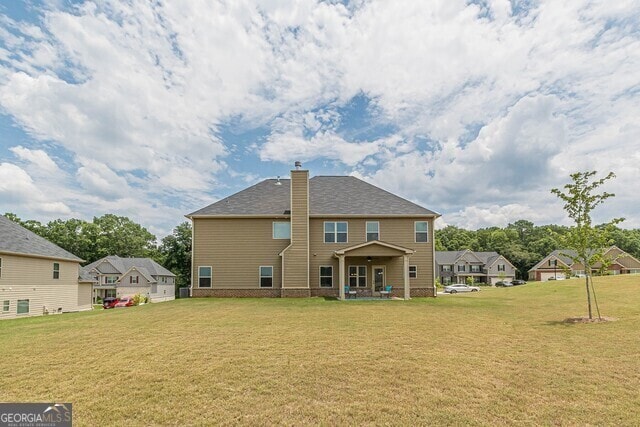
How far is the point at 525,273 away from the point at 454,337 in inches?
2888

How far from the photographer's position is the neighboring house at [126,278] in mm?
51875

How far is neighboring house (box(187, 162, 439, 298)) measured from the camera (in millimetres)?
23484

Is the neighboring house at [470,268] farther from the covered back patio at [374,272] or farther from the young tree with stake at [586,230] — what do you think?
the young tree with stake at [586,230]

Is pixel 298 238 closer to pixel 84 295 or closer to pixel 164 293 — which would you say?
pixel 84 295

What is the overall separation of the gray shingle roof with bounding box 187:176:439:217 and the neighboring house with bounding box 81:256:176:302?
1285 inches

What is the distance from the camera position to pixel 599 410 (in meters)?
5.09

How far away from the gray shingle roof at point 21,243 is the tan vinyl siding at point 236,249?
10774mm

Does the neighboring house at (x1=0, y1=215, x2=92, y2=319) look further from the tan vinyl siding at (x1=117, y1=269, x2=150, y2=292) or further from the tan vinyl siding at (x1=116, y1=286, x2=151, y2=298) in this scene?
the tan vinyl siding at (x1=117, y1=269, x2=150, y2=292)

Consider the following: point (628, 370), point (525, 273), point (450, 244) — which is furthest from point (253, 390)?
point (450, 244)

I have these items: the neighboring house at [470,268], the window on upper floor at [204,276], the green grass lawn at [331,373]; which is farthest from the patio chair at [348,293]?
the neighboring house at [470,268]

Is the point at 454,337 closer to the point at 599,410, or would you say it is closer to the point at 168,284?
the point at 599,410

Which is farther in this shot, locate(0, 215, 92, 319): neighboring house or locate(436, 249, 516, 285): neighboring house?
locate(436, 249, 516, 285): neighboring house

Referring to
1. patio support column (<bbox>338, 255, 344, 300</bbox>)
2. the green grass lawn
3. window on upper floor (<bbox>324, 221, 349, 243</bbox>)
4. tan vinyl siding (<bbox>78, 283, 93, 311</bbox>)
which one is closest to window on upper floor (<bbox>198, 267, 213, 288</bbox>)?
window on upper floor (<bbox>324, 221, 349, 243</bbox>)

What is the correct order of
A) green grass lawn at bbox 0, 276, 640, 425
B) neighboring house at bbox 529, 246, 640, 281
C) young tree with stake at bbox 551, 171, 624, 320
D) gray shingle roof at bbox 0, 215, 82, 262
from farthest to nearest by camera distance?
neighboring house at bbox 529, 246, 640, 281 < gray shingle roof at bbox 0, 215, 82, 262 < young tree with stake at bbox 551, 171, 624, 320 < green grass lawn at bbox 0, 276, 640, 425
